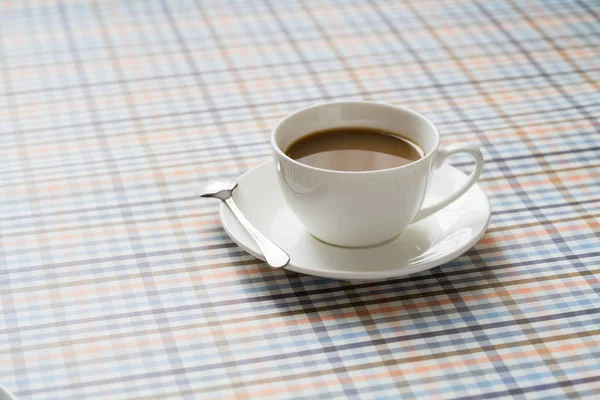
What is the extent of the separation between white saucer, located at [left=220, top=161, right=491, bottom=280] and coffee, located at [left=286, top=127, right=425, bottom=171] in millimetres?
70

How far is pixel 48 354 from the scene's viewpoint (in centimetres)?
69

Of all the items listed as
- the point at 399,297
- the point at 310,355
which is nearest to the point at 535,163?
the point at 399,297

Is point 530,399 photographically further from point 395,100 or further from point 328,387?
point 395,100

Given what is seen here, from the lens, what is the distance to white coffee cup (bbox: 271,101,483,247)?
2.43ft

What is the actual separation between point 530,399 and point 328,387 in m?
0.15

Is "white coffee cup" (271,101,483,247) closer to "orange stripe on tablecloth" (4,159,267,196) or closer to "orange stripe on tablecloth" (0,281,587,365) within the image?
"orange stripe on tablecloth" (0,281,587,365)

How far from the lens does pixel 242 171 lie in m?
0.98

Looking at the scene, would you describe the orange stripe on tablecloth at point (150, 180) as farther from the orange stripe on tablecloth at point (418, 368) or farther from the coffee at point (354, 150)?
the orange stripe on tablecloth at point (418, 368)

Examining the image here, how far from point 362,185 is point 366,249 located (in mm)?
77

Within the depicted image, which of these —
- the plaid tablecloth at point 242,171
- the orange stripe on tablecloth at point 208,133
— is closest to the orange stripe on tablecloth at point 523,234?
the plaid tablecloth at point 242,171

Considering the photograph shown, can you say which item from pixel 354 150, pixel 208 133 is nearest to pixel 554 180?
pixel 354 150

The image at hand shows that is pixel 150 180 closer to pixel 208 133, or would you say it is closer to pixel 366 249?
pixel 208 133

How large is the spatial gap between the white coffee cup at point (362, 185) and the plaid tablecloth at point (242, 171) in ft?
0.17

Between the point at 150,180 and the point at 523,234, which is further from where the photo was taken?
the point at 150,180
